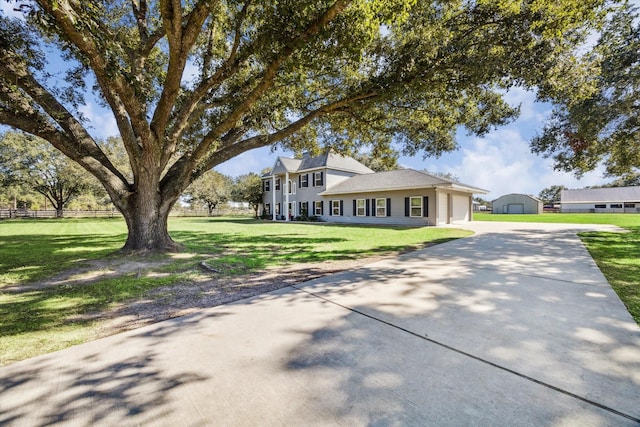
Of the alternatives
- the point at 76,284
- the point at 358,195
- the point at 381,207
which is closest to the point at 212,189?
the point at 358,195

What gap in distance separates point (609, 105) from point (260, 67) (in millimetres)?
11173

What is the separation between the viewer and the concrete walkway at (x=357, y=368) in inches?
69.9

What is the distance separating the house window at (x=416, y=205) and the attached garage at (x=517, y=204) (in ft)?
116

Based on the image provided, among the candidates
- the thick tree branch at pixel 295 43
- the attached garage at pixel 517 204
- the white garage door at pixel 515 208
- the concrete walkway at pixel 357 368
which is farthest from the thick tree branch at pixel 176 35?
the white garage door at pixel 515 208

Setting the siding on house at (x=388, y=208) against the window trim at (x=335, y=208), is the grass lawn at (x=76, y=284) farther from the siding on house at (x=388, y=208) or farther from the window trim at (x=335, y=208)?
the window trim at (x=335, y=208)

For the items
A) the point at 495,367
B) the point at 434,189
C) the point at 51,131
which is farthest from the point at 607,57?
the point at 51,131

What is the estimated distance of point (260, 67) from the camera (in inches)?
345

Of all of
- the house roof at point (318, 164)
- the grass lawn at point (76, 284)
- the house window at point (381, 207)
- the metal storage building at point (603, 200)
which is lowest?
the grass lawn at point (76, 284)

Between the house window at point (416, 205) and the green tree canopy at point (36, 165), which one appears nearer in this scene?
the house window at point (416, 205)

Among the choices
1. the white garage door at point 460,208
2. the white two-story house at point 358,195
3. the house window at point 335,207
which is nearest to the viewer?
the white two-story house at point 358,195

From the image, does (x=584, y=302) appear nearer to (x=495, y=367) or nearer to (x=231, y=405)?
(x=495, y=367)

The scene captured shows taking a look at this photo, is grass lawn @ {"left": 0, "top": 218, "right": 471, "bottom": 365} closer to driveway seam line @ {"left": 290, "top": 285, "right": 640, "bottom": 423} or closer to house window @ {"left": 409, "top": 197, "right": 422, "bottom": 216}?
driveway seam line @ {"left": 290, "top": 285, "right": 640, "bottom": 423}

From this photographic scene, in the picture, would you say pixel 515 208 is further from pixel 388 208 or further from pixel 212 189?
pixel 212 189

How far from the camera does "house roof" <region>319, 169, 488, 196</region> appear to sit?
56.5ft
